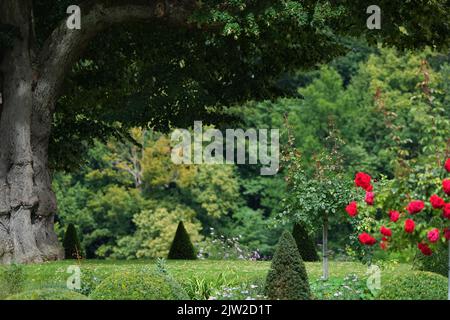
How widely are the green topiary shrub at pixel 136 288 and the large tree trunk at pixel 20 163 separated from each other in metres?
9.89

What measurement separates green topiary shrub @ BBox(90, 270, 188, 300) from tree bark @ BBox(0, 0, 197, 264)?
10.1 meters

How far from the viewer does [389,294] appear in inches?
486

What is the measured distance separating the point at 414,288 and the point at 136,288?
11.3 feet

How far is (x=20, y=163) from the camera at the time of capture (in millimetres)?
21969

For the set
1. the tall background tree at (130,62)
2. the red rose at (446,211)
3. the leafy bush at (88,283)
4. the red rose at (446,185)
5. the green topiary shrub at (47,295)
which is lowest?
the leafy bush at (88,283)

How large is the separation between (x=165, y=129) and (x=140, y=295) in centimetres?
1522

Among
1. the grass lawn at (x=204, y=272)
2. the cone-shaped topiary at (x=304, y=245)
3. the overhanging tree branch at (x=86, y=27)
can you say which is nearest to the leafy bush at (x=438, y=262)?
the grass lawn at (x=204, y=272)

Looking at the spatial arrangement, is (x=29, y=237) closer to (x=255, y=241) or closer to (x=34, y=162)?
(x=34, y=162)

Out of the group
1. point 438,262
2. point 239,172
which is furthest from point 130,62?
point 239,172

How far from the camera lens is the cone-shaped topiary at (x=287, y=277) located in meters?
12.7

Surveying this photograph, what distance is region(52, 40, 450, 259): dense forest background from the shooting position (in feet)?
145

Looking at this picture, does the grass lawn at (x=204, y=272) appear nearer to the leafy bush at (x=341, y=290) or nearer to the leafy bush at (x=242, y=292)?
the leafy bush at (x=242, y=292)

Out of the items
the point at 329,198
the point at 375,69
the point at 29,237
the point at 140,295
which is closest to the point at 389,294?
the point at 140,295

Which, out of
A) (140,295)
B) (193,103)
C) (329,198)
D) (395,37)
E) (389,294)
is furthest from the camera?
(193,103)
